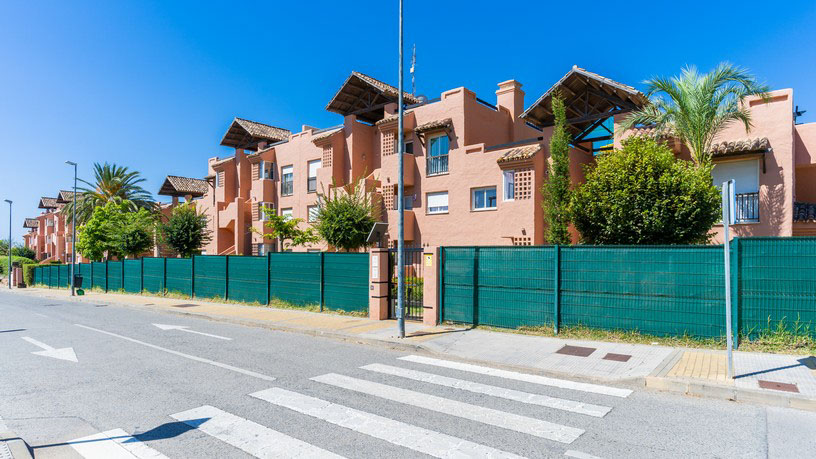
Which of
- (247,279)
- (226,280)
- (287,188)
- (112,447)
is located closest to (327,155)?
(287,188)

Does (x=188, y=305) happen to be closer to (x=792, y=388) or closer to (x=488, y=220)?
(x=488, y=220)

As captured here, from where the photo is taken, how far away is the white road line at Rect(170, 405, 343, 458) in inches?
178

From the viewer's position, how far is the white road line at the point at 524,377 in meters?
6.72

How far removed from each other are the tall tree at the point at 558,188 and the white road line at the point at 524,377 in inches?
419

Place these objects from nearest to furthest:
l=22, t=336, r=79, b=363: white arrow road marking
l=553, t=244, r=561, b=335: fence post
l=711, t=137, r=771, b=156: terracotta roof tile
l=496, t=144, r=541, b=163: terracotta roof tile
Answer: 1. l=22, t=336, r=79, b=363: white arrow road marking
2. l=553, t=244, r=561, b=335: fence post
3. l=711, t=137, r=771, b=156: terracotta roof tile
4. l=496, t=144, r=541, b=163: terracotta roof tile

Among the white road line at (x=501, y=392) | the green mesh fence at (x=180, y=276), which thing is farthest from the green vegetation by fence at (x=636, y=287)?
the green mesh fence at (x=180, y=276)

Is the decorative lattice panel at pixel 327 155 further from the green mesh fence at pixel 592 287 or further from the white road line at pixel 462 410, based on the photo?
the white road line at pixel 462 410

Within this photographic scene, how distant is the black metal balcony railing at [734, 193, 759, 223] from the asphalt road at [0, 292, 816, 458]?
12895 mm

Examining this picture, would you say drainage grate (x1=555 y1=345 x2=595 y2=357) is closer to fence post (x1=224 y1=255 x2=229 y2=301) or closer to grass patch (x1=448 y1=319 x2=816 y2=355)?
grass patch (x1=448 y1=319 x2=816 y2=355)

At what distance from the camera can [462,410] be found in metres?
5.76

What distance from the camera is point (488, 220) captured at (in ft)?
70.9

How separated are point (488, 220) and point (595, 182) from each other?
8.40 meters

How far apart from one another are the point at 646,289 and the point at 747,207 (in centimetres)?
994

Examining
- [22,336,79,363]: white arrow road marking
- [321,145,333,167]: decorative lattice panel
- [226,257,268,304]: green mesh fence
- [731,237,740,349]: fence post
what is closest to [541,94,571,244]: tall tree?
[731,237,740,349]: fence post
